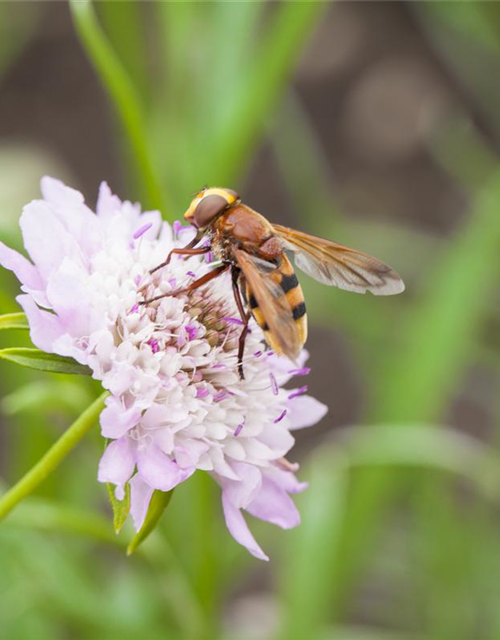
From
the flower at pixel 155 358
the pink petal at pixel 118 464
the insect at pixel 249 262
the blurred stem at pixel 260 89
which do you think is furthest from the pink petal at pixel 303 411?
the blurred stem at pixel 260 89

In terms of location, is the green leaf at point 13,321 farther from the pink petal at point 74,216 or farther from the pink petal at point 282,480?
the pink petal at point 282,480

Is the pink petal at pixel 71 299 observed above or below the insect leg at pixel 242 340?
above

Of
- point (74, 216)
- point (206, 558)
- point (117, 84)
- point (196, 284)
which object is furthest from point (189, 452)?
point (206, 558)

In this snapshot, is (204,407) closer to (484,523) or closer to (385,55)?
(484,523)

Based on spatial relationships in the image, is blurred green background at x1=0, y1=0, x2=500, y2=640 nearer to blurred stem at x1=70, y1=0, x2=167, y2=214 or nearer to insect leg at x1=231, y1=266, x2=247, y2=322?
blurred stem at x1=70, y1=0, x2=167, y2=214

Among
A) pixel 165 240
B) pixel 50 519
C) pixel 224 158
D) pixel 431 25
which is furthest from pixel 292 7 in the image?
pixel 431 25

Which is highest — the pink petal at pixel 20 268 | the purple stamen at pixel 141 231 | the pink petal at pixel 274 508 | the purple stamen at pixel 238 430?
the pink petal at pixel 20 268
